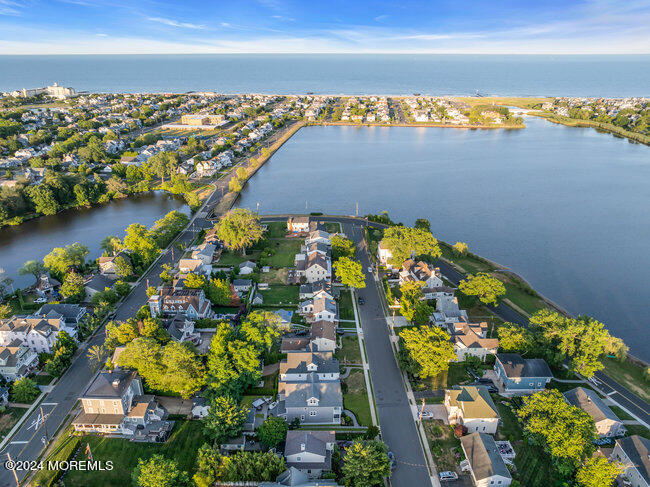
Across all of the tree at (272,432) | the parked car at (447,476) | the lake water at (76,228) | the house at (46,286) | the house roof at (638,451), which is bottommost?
the lake water at (76,228)

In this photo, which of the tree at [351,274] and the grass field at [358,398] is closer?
the grass field at [358,398]

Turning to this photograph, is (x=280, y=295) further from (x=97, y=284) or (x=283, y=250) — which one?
(x=97, y=284)

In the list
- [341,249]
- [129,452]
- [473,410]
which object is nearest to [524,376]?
[473,410]

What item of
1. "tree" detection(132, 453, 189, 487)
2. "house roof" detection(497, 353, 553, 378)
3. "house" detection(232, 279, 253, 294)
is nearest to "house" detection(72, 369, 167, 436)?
"tree" detection(132, 453, 189, 487)

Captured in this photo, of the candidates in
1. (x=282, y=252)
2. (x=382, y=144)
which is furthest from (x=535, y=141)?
(x=282, y=252)

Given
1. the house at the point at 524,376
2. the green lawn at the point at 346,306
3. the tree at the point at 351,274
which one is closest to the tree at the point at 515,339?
the house at the point at 524,376

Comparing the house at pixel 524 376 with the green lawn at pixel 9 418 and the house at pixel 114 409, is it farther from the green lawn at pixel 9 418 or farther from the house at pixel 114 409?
the green lawn at pixel 9 418

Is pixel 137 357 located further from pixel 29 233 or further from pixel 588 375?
pixel 29 233
